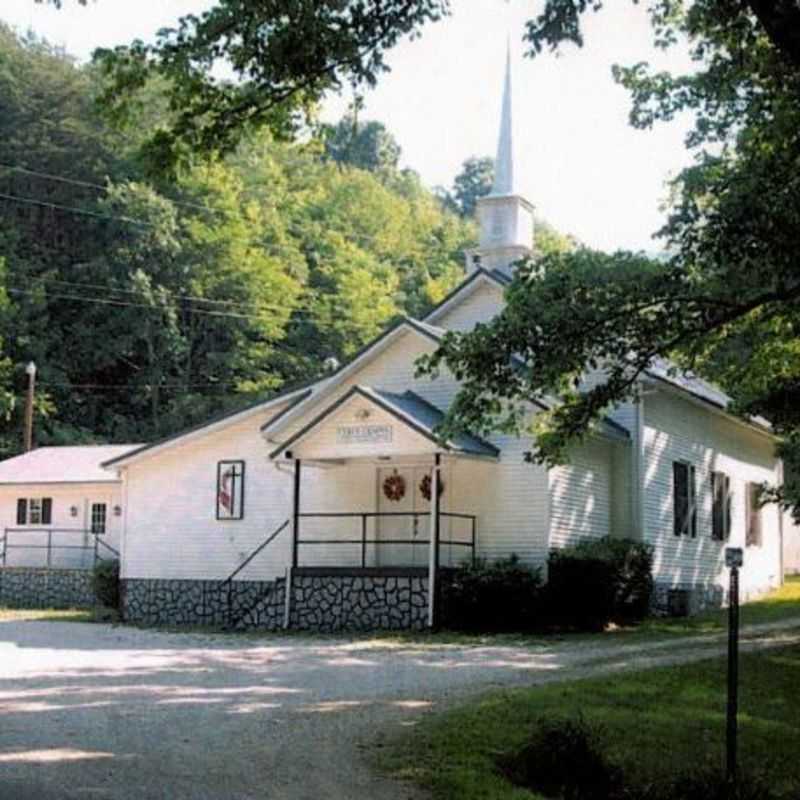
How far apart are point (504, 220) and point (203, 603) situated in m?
10.6

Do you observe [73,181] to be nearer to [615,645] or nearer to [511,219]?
[511,219]

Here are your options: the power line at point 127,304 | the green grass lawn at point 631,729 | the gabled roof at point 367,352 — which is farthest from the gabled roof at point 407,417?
the power line at point 127,304

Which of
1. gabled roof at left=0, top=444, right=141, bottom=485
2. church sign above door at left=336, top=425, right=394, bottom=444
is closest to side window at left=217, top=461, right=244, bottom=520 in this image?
church sign above door at left=336, top=425, right=394, bottom=444

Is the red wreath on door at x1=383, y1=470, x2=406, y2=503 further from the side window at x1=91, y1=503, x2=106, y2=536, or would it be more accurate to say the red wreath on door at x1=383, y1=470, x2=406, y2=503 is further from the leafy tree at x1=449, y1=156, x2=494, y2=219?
the leafy tree at x1=449, y1=156, x2=494, y2=219

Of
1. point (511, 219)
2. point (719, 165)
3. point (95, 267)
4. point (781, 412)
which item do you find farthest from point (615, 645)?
point (95, 267)

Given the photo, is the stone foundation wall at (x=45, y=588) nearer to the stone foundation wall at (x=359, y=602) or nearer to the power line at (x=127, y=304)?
the stone foundation wall at (x=359, y=602)

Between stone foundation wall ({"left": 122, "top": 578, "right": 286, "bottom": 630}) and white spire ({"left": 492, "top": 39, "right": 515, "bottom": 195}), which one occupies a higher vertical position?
white spire ({"left": 492, "top": 39, "right": 515, "bottom": 195})

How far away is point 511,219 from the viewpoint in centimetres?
2712

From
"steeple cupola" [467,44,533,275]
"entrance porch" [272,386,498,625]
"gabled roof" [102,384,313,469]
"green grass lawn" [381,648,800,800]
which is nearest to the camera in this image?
"green grass lawn" [381,648,800,800]

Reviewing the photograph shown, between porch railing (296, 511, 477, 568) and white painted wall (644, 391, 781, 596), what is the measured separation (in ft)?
12.1

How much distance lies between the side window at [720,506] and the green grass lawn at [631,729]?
14.0 metres

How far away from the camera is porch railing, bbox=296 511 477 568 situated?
2161 cm

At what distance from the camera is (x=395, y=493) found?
2283 centimetres

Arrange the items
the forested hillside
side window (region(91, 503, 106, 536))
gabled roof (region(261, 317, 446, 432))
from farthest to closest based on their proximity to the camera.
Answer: the forested hillside < side window (region(91, 503, 106, 536)) < gabled roof (region(261, 317, 446, 432))
